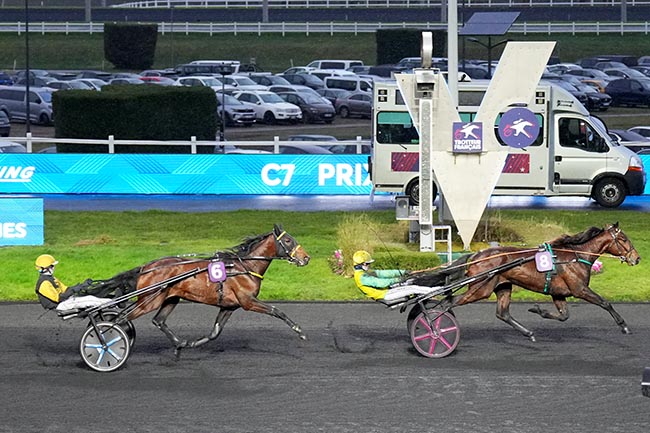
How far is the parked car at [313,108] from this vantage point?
53.2m

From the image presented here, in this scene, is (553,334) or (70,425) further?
(553,334)

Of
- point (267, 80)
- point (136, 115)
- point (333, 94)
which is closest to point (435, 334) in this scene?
point (136, 115)

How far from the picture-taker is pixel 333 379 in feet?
42.7

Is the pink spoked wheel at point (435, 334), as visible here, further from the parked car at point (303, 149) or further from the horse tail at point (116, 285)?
the parked car at point (303, 149)

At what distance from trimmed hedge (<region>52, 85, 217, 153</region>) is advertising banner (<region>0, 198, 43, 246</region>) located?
44.4 ft

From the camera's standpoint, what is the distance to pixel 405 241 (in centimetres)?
2052

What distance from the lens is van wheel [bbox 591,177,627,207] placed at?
29078mm

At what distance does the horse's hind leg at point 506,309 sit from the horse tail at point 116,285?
4118mm

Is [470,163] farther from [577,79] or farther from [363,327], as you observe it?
[577,79]

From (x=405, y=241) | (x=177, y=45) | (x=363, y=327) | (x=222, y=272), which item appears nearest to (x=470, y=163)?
(x=405, y=241)

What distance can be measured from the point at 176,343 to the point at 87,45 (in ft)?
211

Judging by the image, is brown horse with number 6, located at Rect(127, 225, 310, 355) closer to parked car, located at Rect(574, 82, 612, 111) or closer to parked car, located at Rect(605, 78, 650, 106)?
parked car, located at Rect(574, 82, 612, 111)

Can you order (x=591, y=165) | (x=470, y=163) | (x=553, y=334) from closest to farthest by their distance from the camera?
(x=553, y=334), (x=470, y=163), (x=591, y=165)

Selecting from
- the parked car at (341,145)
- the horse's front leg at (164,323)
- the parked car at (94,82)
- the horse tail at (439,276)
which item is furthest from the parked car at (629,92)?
the horse's front leg at (164,323)
